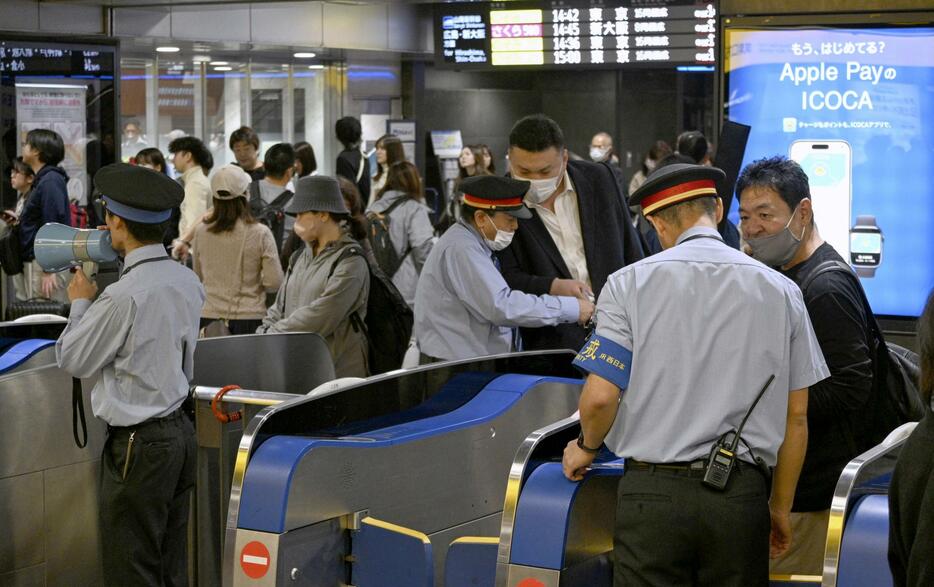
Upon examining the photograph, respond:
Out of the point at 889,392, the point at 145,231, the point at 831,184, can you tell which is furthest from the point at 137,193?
the point at 831,184

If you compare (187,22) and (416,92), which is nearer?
(187,22)

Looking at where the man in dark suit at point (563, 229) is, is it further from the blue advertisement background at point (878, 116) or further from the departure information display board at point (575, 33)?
the departure information display board at point (575, 33)

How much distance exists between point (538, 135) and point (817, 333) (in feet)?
5.29

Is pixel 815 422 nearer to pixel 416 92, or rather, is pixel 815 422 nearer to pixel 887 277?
pixel 887 277

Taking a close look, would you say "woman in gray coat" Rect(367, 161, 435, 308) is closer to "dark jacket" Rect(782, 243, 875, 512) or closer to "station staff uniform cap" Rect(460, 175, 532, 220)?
"station staff uniform cap" Rect(460, 175, 532, 220)

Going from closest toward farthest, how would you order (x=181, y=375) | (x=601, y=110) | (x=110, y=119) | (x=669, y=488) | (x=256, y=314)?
(x=669, y=488)
(x=181, y=375)
(x=256, y=314)
(x=110, y=119)
(x=601, y=110)

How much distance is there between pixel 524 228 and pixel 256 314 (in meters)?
2.15

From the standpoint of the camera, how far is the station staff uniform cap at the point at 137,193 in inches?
156

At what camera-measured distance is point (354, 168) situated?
10.4 metres

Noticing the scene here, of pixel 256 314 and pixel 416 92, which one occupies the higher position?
pixel 416 92

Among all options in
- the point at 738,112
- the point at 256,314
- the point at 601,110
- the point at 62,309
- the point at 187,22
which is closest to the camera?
the point at 738,112

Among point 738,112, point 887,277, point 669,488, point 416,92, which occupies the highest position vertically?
point 416,92

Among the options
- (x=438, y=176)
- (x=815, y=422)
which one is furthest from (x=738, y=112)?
(x=438, y=176)

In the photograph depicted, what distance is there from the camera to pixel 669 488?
2811 mm
